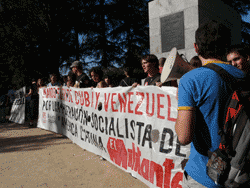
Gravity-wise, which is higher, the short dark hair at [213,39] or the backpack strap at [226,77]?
the short dark hair at [213,39]

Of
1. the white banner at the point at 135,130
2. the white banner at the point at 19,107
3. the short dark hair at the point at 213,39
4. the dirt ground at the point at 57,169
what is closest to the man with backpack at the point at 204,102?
the short dark hair at the point at 213,39

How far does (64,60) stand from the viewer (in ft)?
51.7

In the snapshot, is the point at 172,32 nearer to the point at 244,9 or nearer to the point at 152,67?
the point at 152,67

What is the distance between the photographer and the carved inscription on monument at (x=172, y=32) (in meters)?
6.23

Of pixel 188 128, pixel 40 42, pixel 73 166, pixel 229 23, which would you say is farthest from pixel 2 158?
pixel 40 42

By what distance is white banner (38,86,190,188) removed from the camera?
256 cm

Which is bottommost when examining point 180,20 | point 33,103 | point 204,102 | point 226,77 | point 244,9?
point 33,103

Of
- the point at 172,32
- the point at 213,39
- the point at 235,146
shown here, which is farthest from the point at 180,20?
the point at 235,146

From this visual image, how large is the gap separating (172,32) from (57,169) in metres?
5.02

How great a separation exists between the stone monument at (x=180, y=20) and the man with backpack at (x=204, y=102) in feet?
16.5

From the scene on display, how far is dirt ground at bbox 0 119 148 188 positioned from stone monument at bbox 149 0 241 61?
13.2 ft

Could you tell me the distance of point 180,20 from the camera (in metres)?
6.27

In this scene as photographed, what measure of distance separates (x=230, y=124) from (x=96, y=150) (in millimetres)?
3439

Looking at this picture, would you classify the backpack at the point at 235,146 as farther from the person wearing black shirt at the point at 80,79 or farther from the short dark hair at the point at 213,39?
the person wearing black shirt at the point at 80,79
